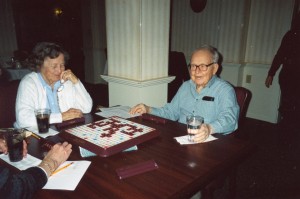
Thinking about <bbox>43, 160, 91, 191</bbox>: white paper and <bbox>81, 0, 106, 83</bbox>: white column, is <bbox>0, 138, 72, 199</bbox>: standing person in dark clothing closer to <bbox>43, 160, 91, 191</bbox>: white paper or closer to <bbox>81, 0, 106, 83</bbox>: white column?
<bbox>43, 160, 91, 191</bbox>: white paper

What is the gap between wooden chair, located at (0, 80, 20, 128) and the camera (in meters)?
2.04

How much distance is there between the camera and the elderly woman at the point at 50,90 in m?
1.87

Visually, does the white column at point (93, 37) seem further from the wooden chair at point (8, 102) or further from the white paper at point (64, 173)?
the white paper at point (64, 173)

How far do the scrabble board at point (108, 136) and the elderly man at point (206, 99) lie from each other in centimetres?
45

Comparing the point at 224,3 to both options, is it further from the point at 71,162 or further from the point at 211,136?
the point at 71,162

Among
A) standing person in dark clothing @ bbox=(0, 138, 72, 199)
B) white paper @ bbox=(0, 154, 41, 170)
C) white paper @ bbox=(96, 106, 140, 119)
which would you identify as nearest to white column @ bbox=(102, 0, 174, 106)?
white paper @ bbox=(96, 106, 140, 119)

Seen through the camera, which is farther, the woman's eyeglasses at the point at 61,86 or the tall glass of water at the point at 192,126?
the woman's eyeglasses at the point at 61,86

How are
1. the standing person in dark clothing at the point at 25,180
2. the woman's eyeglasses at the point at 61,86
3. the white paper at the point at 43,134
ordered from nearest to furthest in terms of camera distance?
1. the standing person in dark clothing at the point at 25,180
2. the white paper at the point at 43,134
3. the woman's eyeglasses at the point at 61,86

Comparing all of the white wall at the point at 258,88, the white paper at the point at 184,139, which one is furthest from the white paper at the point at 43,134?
the white wall at the point at 258,88

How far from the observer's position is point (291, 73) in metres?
3.41

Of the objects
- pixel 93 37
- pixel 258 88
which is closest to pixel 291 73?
pixel 258 88

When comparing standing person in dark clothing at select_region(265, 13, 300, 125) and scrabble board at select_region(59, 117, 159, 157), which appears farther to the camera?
standing person in dark clothing at select_region(265, 13, 300, 125)

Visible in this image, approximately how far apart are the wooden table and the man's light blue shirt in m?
0.28

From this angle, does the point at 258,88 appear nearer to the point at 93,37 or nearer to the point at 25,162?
the point at 25,162
